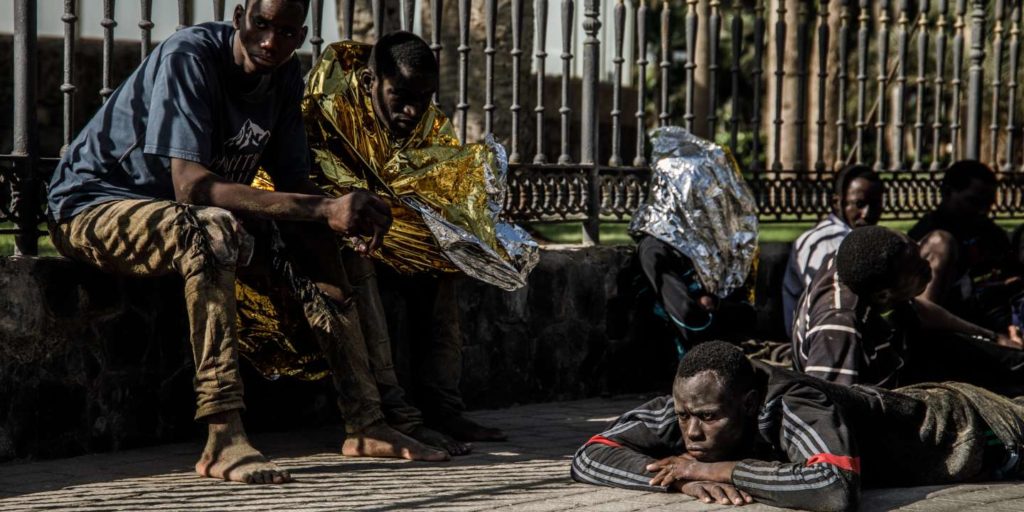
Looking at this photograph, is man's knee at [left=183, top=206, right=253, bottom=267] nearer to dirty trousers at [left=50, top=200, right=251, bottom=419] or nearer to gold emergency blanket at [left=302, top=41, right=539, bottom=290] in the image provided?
dirty trousers at [left=50, top=200, right=251, bottom=419]

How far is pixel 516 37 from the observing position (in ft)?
24.3

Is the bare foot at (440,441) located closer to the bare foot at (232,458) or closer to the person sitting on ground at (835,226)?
the bare foot at (232,458)

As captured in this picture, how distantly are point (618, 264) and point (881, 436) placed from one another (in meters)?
3.01

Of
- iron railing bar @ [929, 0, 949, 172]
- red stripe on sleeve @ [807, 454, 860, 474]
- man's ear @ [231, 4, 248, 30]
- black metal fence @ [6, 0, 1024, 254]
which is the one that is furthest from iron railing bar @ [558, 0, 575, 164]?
red stripe on sleeve @ [807, 454, 860, 474]

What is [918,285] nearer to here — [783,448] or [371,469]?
[783,448]

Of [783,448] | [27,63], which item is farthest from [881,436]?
[27,63]

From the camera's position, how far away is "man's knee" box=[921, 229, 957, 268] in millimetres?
7211

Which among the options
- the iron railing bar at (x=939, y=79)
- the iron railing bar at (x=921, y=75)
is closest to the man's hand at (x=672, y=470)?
the iron railing bar at (x=921, y=75)

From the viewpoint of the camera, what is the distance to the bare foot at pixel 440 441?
5.50 meters

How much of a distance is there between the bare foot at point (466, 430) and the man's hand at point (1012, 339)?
9.07 ft

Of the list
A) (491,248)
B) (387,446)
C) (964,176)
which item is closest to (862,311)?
(491,248)

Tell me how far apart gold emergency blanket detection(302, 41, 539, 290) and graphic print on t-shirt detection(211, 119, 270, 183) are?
41 cm

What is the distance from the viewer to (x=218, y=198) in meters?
4.92

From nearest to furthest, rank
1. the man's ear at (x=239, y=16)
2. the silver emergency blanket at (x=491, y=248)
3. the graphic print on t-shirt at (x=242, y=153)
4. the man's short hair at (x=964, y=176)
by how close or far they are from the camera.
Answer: the man's ear at (x=239, y=16) → the graphic print on t-shirt at (x=242, y=153) → the silver emergency blanket at (x=491, y=248) → the man's short hair at (x=964, y=176)
